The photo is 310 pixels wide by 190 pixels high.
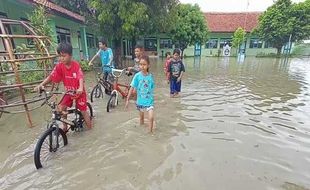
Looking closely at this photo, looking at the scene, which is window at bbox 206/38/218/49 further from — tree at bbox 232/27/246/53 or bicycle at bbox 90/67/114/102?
bicycle at bbox 90/67/114/102

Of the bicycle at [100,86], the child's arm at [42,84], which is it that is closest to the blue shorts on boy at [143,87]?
the child's arm at [42,84]

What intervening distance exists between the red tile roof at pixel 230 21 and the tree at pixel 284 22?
447 centimetres

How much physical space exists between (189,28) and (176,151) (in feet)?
87.0

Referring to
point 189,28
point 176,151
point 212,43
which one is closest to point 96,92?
point 176,151

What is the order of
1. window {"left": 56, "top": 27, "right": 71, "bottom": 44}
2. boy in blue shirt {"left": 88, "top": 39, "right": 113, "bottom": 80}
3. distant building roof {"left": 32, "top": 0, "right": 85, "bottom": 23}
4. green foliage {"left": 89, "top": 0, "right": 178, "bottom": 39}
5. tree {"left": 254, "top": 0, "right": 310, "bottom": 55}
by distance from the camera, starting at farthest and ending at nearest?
1. tree {"left": 254, "top": 0, "right": 310, "bottom": 55}
2. window {"left": 56, "top": 27, "right": 71, "bottom": 44}
3. green foliage {"left": 89, "top": 0, "right": 178, "bottom": 39}
4. distant building roof {"left": 32, "top": 0, "right": 85, "bottom": 23}
5. boy in blue shirt {"left": 88, "top": 39, "right": 113, "bottom": 80}

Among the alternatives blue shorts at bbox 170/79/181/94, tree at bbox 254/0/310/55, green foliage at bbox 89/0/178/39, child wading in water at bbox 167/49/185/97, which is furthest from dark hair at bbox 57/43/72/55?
tree at bbox 254/0/310/55

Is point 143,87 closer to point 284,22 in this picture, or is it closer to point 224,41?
point 284,22

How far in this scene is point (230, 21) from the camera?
38.3 m

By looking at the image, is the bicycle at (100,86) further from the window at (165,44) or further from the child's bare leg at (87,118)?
the window at (165,44)

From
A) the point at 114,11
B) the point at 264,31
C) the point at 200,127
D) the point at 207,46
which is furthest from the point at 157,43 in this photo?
the point at 200,127

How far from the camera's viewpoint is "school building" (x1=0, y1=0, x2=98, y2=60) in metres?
10.2

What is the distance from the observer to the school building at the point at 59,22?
1016cm

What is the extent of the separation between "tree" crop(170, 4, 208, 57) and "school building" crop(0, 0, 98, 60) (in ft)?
35.8

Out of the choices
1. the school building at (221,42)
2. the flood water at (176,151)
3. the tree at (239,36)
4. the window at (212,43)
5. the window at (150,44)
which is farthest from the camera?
the window at (212,43)
